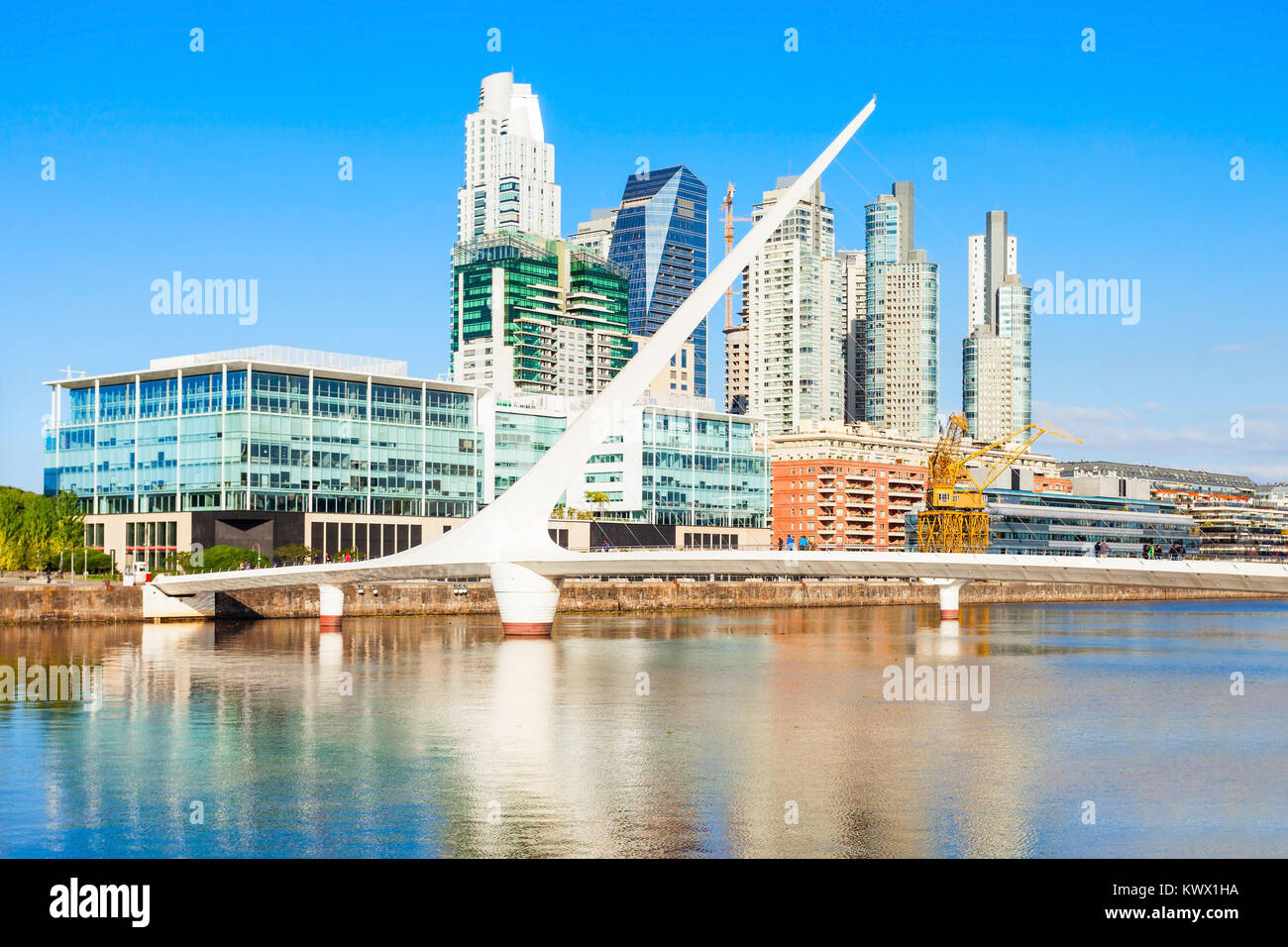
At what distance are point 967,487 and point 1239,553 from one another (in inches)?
1706

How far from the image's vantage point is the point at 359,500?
68.1m

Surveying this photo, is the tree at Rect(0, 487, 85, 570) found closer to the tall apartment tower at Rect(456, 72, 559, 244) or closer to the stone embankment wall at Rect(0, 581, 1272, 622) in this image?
the stone embankment wall at Rect(0, 581, 1272, 622)

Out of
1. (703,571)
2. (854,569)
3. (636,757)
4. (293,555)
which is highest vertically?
(854,569)

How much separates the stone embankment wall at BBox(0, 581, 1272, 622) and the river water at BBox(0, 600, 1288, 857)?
11.3 meters

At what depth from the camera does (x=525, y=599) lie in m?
43.9

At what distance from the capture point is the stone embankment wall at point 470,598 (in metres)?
49.6

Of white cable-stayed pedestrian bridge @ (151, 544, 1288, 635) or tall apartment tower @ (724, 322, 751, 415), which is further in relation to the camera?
tall apartment tower @ (724, 322, 751, 415)

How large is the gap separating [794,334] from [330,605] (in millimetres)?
142387

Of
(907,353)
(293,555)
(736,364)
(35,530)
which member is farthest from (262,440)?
(907,353)

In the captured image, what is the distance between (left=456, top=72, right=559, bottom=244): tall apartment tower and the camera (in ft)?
630

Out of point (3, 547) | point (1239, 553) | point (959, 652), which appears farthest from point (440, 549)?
point (1239, 553)

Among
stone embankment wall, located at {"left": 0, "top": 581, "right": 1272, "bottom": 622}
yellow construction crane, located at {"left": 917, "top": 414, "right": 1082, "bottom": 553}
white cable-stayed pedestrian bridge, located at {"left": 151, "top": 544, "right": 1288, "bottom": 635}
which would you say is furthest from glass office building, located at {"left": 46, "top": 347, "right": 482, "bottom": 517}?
yellow construction crane, located at {"left": 917, "top": 414, "right": 1082, "bottom": 553}

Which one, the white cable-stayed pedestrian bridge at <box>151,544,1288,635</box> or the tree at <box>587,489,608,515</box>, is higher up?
the tree at <box>587,489,608,515</box>

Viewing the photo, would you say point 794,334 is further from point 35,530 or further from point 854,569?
point 854,569
